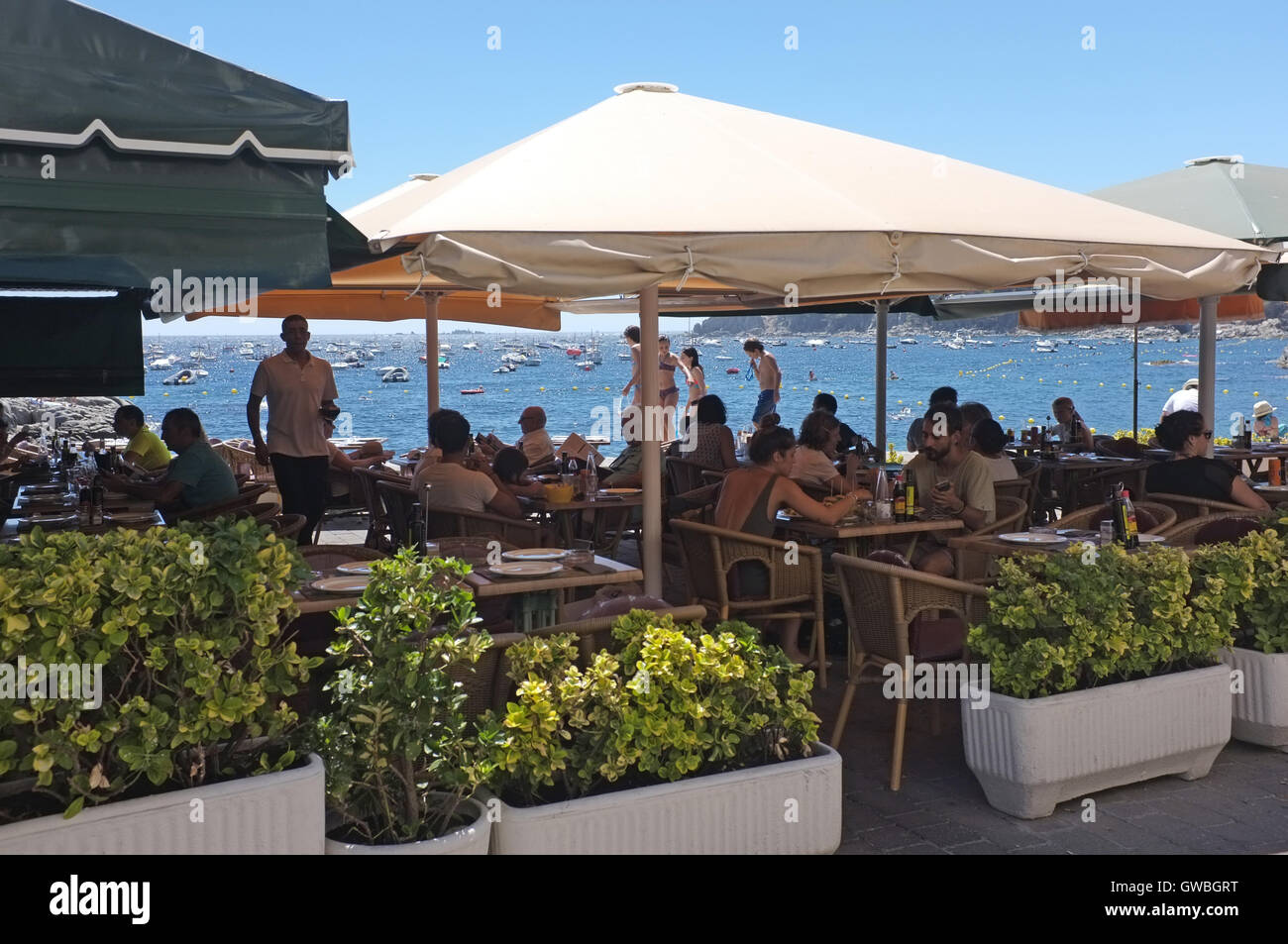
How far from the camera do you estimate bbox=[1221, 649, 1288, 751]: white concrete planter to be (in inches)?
172

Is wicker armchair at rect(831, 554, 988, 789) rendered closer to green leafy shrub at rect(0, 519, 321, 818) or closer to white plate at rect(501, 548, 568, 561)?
white plate at rect(501, 548, 568, 561)

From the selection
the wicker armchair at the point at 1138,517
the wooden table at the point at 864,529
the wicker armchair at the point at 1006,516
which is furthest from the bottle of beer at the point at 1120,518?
the wooden table at the point at 864,529

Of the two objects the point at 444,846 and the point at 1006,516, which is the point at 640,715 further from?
the point at 1006,516

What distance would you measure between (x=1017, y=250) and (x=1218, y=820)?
200cm

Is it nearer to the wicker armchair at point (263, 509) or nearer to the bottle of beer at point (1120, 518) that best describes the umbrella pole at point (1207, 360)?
the bottle of beer at point (1120, 518)

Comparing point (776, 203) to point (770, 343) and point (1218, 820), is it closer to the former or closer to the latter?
point (1218, 820)

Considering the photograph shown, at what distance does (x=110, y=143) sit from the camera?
2.61 metres

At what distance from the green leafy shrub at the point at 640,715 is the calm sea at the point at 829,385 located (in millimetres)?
28846

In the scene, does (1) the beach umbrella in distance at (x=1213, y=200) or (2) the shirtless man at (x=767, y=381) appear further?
(2) the shirtless man at (x=767, y=381)

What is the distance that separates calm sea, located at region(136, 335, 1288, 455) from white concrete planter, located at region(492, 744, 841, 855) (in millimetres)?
28839

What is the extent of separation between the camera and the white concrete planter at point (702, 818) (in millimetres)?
3002

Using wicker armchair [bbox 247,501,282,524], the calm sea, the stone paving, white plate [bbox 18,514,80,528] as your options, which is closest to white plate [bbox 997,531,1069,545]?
the stone paving

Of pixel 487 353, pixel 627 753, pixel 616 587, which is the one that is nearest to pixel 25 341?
pixel 616 587
